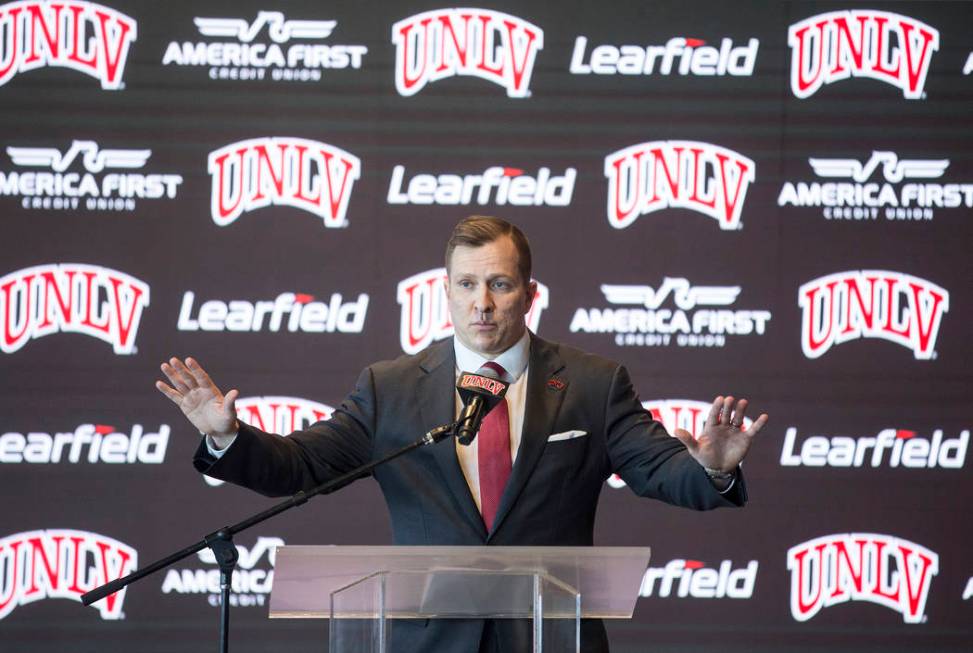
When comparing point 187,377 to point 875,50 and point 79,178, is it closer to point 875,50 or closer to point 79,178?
point 79,178

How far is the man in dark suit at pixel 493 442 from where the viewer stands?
2.61 meters

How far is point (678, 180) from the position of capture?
5051 mm

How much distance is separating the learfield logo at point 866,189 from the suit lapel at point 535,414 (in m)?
2.40

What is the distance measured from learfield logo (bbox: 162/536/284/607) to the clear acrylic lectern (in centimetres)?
270

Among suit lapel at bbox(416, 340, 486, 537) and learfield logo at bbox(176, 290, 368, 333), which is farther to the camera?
learfield logo at bbox(176, 290, 368, 333)

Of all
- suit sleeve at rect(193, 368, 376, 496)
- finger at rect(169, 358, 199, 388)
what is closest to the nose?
suit sleeve at rect(193, 368, 376, 496)

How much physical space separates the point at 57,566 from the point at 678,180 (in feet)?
9.51

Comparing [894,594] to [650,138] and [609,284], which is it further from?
[650,138]

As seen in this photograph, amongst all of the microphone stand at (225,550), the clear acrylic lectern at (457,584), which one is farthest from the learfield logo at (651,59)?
the clear acrylic lectern at (457,584)

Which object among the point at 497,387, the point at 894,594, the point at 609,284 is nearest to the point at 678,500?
the point at 497,387

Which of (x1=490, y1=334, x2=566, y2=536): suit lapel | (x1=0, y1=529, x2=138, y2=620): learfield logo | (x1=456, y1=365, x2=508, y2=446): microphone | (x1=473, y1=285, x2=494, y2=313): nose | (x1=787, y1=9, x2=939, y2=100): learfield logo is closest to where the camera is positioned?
(x1=456, y1=365, x2=508, y2=446): microphone

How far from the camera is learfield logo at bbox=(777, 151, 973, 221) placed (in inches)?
199

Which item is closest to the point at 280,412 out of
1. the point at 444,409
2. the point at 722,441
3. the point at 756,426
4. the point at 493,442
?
the point at 444,409

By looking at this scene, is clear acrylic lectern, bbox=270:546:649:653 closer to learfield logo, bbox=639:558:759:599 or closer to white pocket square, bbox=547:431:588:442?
white pocket square, bbox=547:431:588:442
